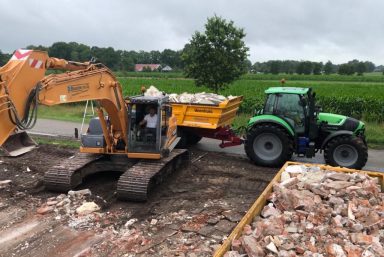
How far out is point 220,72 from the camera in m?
18.9

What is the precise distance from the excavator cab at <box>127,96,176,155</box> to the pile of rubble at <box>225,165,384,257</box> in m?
3.28

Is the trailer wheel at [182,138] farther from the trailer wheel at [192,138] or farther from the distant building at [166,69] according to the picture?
the distant building at [166,69]

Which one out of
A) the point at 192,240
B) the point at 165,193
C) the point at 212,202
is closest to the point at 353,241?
the point at 192,240

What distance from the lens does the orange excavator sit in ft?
22.3

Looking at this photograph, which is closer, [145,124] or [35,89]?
[35,89]

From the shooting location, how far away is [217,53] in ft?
61.6

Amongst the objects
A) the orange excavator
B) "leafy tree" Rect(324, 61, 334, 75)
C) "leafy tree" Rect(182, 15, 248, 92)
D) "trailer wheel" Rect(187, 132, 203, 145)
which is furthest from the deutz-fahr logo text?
"leafy tree" Rect(324, 61, 334, 75)

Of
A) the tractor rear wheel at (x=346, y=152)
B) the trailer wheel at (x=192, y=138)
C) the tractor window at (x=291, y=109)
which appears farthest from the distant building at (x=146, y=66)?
the tractor rear wheel at (x=346, y=152)

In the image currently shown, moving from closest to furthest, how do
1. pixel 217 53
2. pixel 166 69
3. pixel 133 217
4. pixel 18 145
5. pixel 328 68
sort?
1. pixel 18 145
2. pixel 133 217
3. pixel 217 53
4. pixel 166 69
5. pixel 328 68

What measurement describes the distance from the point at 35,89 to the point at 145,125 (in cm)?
348

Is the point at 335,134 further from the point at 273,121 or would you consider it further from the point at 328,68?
the point at 328,68

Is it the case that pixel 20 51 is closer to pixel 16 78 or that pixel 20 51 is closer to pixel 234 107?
pixel 16 78

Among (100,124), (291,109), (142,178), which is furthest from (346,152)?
(100,124)

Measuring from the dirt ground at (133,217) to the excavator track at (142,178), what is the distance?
0.23 m
